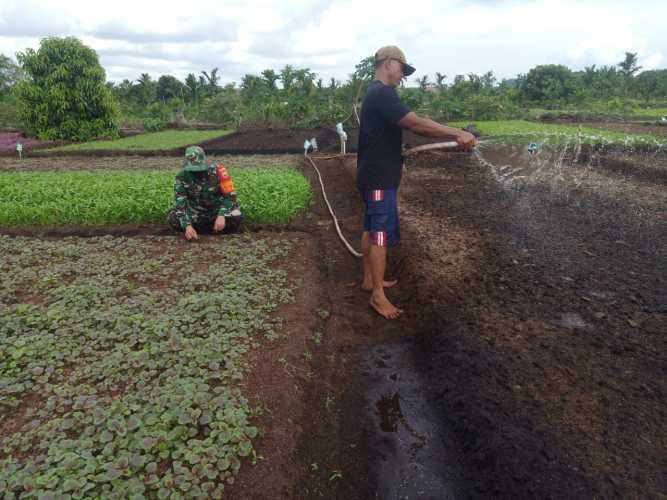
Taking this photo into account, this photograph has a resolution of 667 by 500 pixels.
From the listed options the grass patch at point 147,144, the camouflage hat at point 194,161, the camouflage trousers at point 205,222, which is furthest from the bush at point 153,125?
the camouflage hat at point 194,161

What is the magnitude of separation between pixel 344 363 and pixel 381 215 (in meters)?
1.32

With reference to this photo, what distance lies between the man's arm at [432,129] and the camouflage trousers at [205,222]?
3052mm

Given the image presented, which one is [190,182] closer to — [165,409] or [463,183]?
[165,409]

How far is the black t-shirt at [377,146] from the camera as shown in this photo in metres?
3.71

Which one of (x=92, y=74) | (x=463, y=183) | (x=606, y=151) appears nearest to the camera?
(x=463, y=183)

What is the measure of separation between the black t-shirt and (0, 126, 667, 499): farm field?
1217mm

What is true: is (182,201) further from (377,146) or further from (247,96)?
(247,96)

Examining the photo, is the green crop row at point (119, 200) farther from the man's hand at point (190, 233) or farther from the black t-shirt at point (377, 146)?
the black t-shirt at point (377, 146)

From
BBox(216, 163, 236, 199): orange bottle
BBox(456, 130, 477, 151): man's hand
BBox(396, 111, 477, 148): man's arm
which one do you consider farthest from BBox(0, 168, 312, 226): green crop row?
BBox(456, 130, 477, 151): man's hand

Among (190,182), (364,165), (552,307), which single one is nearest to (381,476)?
(552,307)

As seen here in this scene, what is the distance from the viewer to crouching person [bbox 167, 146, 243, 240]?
18.5ft

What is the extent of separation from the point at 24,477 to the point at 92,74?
21143 mm

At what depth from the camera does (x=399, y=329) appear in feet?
13.4

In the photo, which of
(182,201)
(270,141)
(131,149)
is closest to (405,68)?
(182,201)
